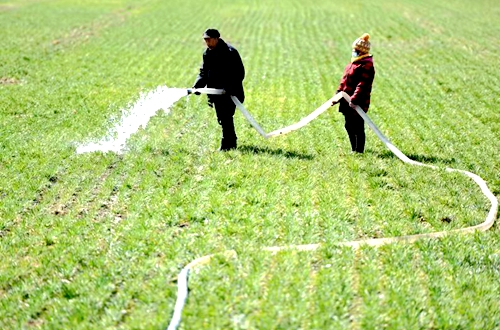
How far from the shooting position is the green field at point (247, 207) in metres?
4.84

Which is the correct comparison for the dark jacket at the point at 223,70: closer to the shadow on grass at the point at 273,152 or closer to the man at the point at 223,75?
the man at the point at 223,75

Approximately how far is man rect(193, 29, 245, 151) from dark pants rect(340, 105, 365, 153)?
71.2 inches

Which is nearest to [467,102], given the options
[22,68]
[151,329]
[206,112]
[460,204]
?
[206,112]

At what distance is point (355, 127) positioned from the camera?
372 inches

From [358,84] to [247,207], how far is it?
3.23 meters

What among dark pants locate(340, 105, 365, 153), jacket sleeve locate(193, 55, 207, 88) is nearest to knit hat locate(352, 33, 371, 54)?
dark pants locate(340, 105, 365, 153)

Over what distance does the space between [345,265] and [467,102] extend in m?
9.87

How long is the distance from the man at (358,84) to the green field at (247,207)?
1.68 ft

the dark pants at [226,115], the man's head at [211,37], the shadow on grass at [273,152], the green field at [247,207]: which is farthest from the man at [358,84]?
the man's head at [211,37]

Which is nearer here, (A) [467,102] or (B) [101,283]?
(B) [101,283]

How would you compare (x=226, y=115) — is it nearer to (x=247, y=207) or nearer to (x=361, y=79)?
(x=361, y=79)

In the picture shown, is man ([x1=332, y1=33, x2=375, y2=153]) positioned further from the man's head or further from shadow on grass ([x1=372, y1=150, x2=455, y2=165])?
the man's head

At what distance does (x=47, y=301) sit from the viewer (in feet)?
16.6

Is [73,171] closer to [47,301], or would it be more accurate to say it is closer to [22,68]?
[47,301]
